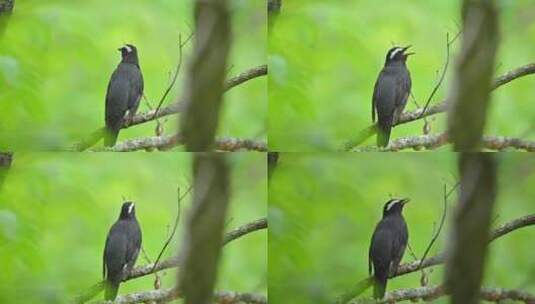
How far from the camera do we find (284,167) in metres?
2.87

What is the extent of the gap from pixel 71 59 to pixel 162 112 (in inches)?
12.9

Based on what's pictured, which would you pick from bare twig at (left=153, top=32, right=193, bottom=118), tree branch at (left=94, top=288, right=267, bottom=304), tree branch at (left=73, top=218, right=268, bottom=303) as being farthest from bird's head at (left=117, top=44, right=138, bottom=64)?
tree branch at (left=94, top=288, right=267, bottom=304)

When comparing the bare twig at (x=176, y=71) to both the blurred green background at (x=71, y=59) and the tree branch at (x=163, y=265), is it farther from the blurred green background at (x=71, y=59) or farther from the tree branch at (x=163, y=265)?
the tree branch at (x=163, y=265)

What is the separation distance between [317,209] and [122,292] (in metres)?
0.68

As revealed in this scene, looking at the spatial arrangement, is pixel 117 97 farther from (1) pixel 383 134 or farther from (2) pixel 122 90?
(1) pixel 383 134

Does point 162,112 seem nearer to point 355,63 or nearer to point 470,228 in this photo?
point 355,63

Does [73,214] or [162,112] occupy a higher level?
[162,112]

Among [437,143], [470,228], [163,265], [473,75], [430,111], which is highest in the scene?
[473,75]

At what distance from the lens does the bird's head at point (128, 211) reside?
9.23ft

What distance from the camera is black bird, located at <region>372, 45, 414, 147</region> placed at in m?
2.82

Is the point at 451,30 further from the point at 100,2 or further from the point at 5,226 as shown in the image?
the point at 5,226

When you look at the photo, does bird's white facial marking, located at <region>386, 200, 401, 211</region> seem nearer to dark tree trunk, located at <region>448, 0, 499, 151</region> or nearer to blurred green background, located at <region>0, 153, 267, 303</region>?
dark tree trunk, located at <region>448, 0, 499, 151</region>

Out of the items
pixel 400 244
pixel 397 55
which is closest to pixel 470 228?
pixel 400 244

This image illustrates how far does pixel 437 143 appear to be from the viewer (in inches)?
111
